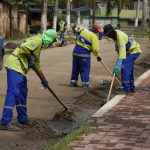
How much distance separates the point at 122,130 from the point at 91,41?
548 cm

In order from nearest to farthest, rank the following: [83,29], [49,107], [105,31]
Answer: [49,107]
[105,31]
[83,29]

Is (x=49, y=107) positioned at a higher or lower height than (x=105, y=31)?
lower

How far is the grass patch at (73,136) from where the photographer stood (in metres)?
6.90

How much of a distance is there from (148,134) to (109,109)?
208cm

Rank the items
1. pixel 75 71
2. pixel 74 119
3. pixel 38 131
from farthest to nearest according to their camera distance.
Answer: pixel 75 71 < pixel 74 119 < pixel 38 131

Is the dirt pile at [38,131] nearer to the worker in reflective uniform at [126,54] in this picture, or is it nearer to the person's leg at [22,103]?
the person's leg at [22,103]

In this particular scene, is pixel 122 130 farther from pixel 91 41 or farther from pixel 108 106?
pixel 91 41

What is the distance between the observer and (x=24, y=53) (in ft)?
26.5

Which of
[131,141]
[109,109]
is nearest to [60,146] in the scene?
[131,141]

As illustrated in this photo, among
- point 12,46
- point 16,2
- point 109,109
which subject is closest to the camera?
point 109,109

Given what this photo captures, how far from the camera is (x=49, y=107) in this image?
34.0 ft

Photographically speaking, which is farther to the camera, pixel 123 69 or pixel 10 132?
pixel 123 69

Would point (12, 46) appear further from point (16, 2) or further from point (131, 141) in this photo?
point (131, 141)

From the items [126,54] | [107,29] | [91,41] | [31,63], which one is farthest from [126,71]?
[31,63]
